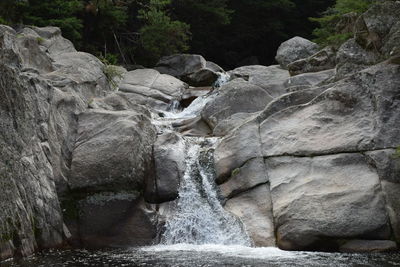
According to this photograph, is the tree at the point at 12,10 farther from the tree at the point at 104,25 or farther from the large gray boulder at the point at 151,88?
the large gray boulder at the point at 151,88

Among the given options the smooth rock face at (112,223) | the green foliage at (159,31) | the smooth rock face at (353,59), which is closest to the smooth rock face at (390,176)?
the smooth rock face at (353,59)

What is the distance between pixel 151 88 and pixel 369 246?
14.5 metres

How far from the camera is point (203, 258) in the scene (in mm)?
10062

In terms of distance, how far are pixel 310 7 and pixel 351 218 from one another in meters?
30.9

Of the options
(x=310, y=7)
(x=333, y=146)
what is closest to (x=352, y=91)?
(x=333, y=146)

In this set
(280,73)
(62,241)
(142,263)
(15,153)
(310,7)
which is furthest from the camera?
(310,7)

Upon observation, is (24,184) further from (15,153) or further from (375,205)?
(375,205)

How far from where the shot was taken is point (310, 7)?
39.1 metres

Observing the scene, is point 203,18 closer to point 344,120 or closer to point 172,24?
point 172,24

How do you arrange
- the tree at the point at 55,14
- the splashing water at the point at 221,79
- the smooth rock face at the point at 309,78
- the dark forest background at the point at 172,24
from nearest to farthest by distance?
the smooth rock face at the point at 309,78 < the tree at the point at 55,14 < the dark forest background at the point at 172,24 < the splashing water at the point at 221,79

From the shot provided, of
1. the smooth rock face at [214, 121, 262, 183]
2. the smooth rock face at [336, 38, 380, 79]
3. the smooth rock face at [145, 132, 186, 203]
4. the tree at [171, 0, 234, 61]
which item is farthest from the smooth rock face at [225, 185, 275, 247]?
the tree at [171, 0, 234, 61]

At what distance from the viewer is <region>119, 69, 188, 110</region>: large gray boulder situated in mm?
22109

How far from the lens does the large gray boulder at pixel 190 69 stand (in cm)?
2714

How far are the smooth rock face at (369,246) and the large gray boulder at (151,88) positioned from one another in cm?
1268
